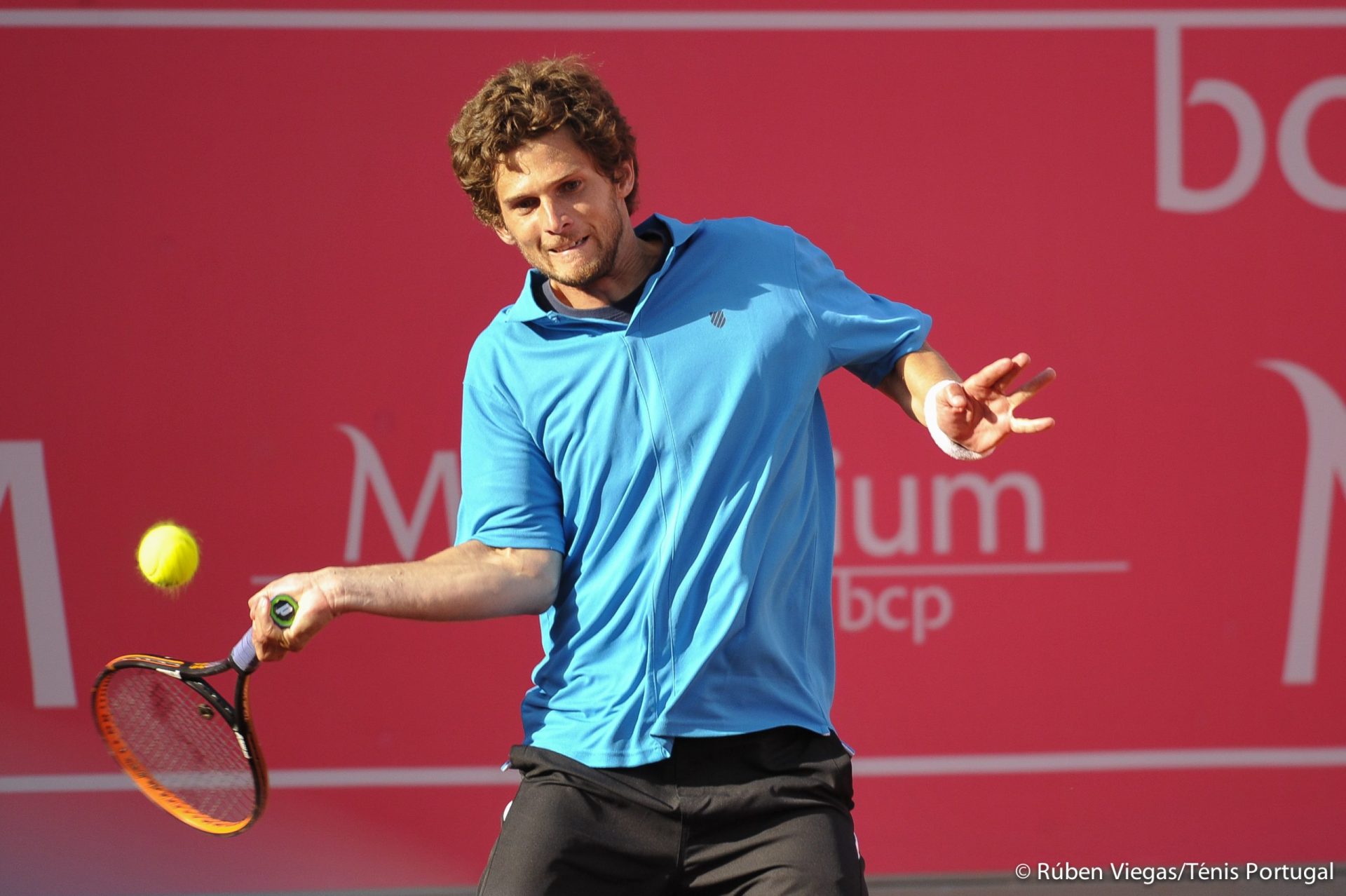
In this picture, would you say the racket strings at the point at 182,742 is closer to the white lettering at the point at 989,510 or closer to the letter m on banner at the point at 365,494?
the letter m on banner at the point at 365,494

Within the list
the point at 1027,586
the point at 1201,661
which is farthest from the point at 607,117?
the point at 1201,661

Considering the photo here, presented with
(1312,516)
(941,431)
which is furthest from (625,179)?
(1312,516)

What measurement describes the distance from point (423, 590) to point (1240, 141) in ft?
9.28

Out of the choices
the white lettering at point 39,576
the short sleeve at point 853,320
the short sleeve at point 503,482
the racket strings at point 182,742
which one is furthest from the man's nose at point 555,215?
the white lettering at point 39,576

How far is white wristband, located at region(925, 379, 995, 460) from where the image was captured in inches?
88.0

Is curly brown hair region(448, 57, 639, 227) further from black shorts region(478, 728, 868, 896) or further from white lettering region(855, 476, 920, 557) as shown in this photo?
white lettering region(855, 476, 920, 557)

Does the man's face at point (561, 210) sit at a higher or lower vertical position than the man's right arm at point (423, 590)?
higher

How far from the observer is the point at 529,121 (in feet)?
7.72

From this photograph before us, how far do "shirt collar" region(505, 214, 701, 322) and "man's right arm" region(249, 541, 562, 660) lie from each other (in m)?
0.38

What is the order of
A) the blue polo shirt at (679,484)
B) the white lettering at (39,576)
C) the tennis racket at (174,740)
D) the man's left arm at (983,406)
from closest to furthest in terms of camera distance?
the man's left arm at (983,406) < the blue polo shirt at (679,484) < the tennis racket at (174,740) < the white lettering at (39,576)

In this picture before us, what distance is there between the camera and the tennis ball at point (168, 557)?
2873mm

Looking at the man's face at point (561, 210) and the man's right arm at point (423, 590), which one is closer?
the man's right arm at point (423, 590)

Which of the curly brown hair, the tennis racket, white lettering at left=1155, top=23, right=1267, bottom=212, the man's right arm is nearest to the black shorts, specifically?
the man's right arm

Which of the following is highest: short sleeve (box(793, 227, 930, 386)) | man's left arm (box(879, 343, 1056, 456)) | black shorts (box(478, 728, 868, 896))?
short sleeve (box(793, 227, 930, 386))
